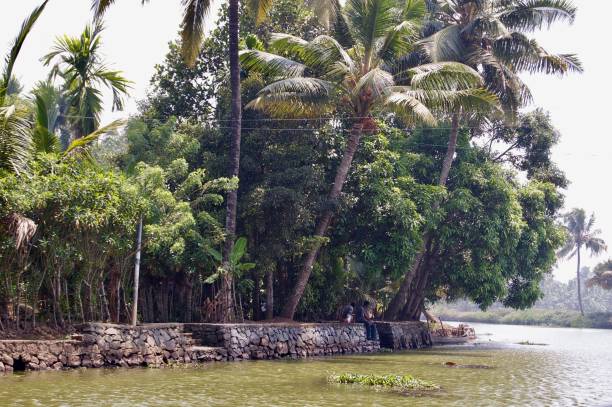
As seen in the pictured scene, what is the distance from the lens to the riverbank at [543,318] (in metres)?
74.5

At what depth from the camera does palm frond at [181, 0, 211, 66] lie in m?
21.2

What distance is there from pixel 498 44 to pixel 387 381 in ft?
61.5

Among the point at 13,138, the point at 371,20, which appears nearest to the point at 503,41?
the point at 371,20

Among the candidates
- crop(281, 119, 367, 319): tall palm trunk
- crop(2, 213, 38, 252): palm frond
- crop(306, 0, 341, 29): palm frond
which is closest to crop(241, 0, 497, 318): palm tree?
crop(281, 119, 367, 319): tall palm trunk

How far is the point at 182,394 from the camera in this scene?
531 inches

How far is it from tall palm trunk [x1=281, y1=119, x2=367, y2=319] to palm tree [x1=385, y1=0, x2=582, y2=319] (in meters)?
5.68

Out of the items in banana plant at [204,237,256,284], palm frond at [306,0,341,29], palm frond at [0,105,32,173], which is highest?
palm frond at [306,0,341,29]

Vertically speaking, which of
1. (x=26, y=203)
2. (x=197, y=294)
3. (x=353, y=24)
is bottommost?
(x=197, y=294)

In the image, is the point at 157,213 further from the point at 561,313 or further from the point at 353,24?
the point at 561,313

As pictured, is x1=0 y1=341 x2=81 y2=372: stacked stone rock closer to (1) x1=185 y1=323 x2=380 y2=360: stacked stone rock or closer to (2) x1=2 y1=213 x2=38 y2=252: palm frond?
(2) x1=2 y1=213 x2=38 y2=252: palm frond

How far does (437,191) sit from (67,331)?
15.3 meters

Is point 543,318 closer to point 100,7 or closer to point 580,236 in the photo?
point 580,236

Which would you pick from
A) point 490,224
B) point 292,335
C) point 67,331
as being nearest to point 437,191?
point 490,224

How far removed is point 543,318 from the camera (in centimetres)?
8194
